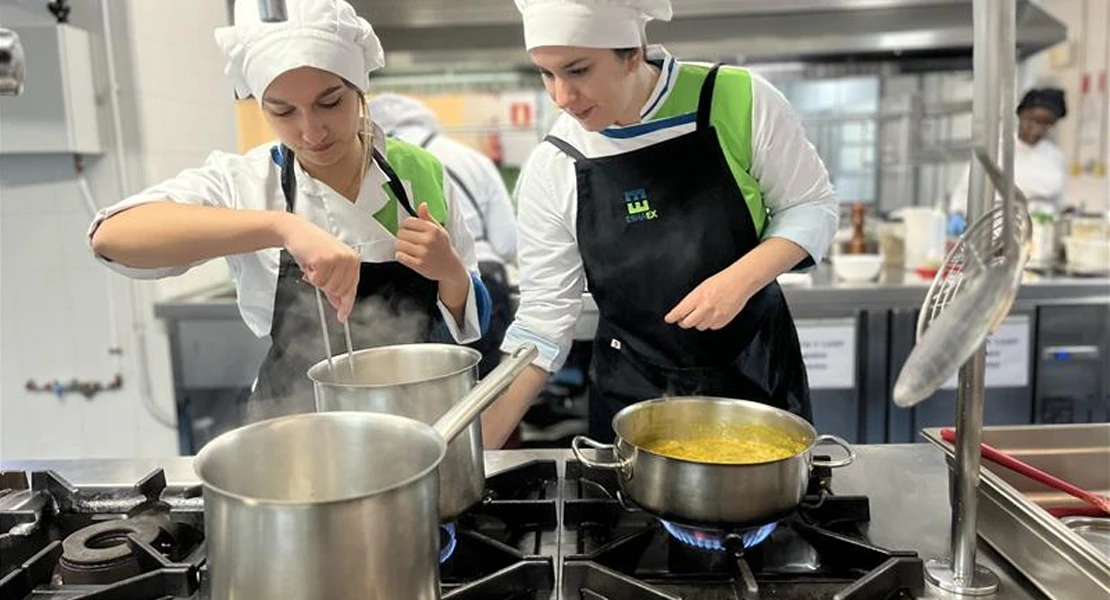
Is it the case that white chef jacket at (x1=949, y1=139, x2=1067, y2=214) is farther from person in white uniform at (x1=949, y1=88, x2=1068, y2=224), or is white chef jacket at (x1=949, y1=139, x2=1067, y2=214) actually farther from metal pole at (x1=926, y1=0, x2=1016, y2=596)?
metal pole at (x1=926, y1=0, x2=1016, y2=596)

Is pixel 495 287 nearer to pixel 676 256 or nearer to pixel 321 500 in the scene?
pixel 676 256

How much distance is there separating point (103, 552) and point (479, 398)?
0.47 meters

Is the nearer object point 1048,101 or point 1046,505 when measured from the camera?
point 1046,505

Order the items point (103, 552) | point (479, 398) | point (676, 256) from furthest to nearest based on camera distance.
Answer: point (676, 256), point (103, 552), point (479, 398)

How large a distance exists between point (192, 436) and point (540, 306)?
1.84 m

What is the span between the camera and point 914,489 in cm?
101

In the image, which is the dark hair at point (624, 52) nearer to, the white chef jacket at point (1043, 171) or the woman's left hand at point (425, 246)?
the woman's left hand at point (425, 246)

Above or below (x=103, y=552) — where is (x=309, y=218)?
above

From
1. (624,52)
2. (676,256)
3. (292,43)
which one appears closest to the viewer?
(292,43)

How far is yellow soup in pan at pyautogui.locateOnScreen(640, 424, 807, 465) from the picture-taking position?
91 centimetres

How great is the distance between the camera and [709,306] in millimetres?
1069

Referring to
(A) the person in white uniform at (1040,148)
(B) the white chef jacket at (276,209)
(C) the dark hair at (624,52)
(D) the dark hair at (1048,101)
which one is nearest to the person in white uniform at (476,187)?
(B) the white chef jacket at (276,209)

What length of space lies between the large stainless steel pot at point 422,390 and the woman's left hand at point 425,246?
0.63 feet

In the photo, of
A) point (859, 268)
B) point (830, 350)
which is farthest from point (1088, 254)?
point (830, 350)
